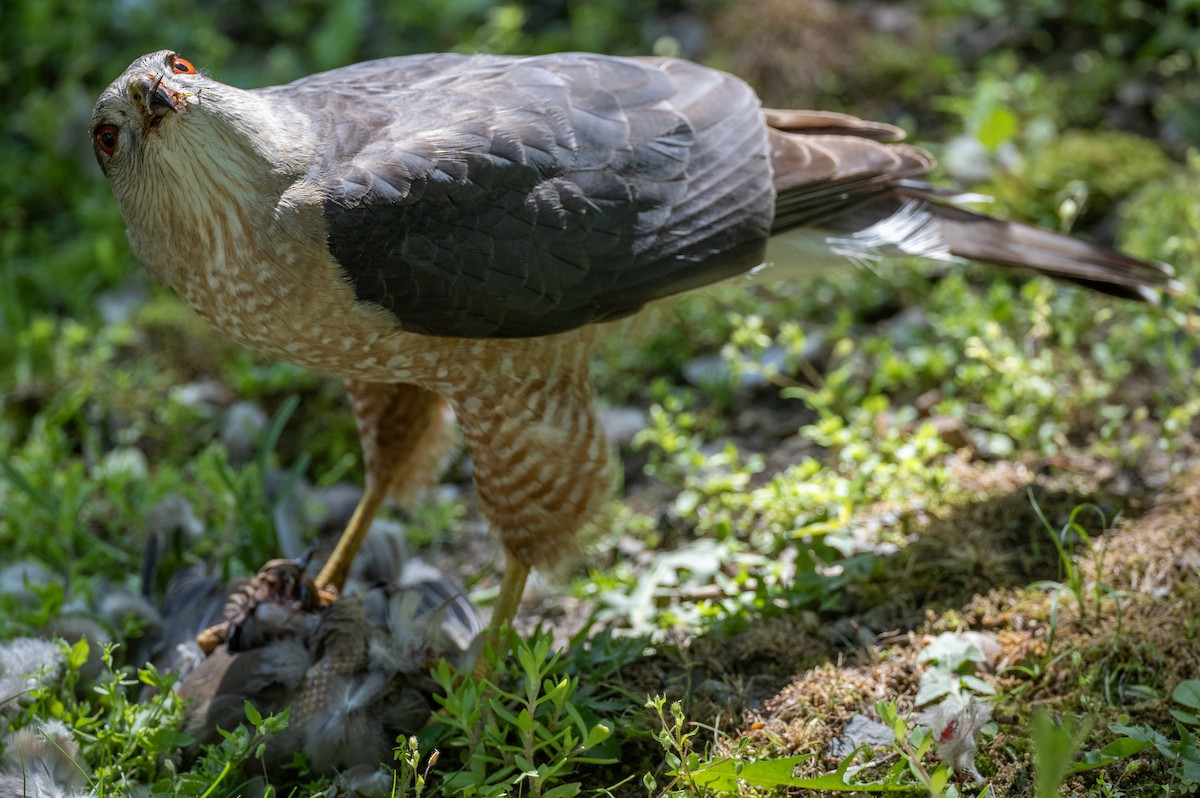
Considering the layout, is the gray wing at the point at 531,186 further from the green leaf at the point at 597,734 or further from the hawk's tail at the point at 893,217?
the green leaf at the point at 597,734

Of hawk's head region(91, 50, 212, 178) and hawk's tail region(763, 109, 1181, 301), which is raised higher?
hawk's head region(91, 50, 212, 178)

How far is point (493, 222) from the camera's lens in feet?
11.5

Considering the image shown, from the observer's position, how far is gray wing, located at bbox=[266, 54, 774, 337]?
341 cm

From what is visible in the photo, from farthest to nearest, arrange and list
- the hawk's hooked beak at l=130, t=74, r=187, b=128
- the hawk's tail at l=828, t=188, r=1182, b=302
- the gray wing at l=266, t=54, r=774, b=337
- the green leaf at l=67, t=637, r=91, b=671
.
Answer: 1. the hawk's tail at l=828, t=188, r=1182, b=302
2. the gray wing at l=266, t=54, r=774, b=337
3. the green leaf at l=67, t=637, r=91, b=671
4. the hawk's hooked beak at l=130, t=74, r=187, b=128

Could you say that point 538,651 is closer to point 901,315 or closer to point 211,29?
point 901,315

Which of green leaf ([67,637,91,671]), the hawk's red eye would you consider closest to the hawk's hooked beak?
the hawk's red eye

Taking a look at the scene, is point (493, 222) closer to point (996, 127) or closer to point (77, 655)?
point (77, 655)

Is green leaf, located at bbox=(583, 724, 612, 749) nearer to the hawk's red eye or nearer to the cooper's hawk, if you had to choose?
the cooper's hawk

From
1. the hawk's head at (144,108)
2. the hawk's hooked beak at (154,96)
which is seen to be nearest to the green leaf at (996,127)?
the hawk's head at (144,108)

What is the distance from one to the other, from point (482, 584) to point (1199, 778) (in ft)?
8.64

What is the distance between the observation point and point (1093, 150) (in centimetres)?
580

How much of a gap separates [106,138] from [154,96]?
292 mm

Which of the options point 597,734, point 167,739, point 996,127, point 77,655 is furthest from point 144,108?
point 996,127

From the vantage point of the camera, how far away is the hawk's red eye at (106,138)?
3.28 meters
